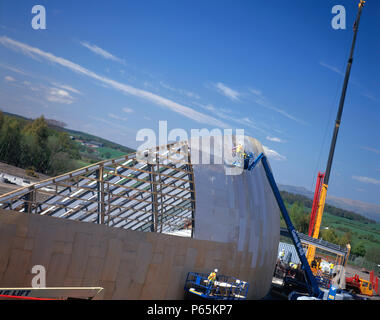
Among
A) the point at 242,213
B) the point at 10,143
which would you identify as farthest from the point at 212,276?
the point at 10,143

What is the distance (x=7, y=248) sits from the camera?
48.9 ft

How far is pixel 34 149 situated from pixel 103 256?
96.6 meters

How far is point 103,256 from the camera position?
17.7 meters

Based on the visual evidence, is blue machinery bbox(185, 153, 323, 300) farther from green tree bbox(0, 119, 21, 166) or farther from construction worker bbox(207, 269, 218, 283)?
green tree bbox(0, 119, 21, 166)

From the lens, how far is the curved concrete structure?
1549cm

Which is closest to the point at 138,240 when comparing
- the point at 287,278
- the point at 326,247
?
the point at 287,278

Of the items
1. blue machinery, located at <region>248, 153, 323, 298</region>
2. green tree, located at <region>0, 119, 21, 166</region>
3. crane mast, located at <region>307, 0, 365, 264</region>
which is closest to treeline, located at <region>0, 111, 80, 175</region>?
green tree, located at <region>0, 119, 21, 166</region>

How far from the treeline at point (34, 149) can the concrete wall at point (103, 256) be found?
86552mm

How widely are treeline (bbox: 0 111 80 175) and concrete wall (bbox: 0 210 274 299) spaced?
86.6 meters

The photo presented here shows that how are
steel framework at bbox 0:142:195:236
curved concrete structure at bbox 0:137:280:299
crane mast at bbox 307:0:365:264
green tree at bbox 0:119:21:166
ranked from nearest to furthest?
curved concrete structure at bbox 0:137:280:299 < steel framework at bbox 0:142:195:236 < crane mast at bbox 307:0:365:264 < green tree at bbox 0:119:21:166

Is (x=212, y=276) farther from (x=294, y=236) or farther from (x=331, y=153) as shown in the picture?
(x=331, y=153)

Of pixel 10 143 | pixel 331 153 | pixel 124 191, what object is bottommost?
pixel 124 191

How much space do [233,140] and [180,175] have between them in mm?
6585
